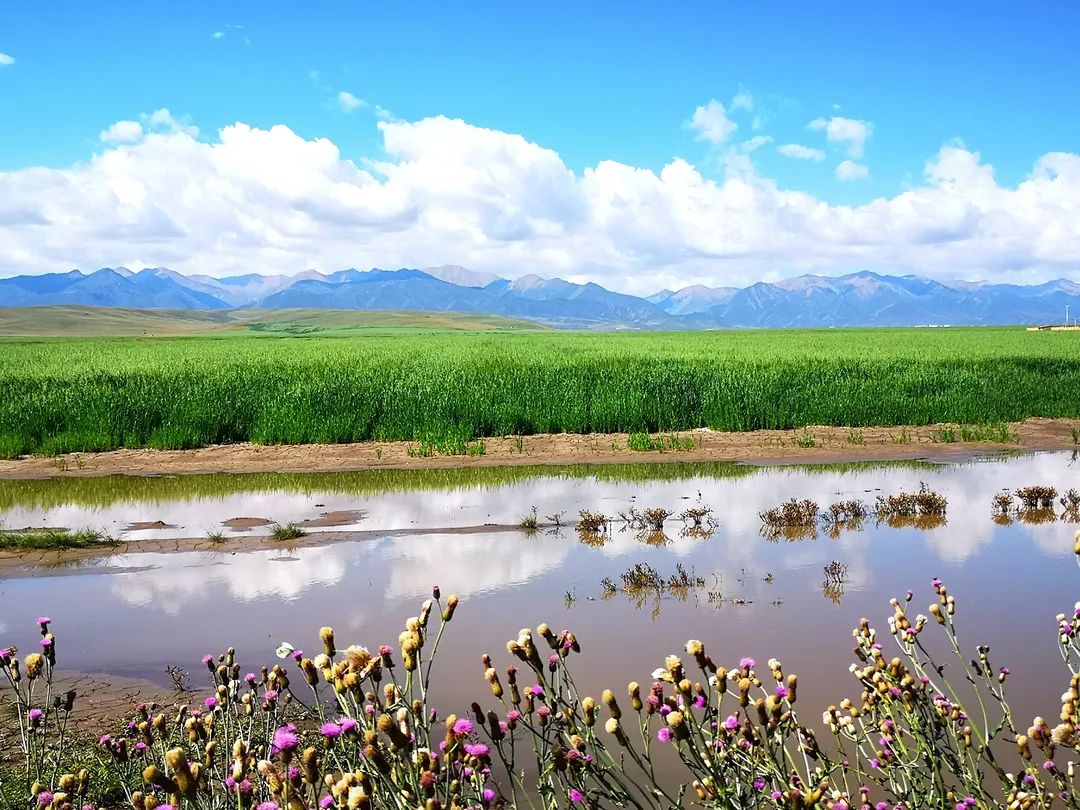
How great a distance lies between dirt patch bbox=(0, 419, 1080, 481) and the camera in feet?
63.2

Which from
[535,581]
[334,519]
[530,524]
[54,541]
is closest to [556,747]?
[535,581]

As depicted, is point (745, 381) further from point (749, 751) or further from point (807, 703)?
point (749, 751)

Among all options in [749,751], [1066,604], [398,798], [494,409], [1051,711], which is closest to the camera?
[398,798]

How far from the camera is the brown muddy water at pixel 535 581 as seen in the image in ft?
25.0

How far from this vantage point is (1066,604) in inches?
340

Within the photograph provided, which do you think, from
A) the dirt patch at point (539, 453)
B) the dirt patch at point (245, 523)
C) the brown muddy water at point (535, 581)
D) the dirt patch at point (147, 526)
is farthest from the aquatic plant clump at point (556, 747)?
the dirt patch at point (539, 453)

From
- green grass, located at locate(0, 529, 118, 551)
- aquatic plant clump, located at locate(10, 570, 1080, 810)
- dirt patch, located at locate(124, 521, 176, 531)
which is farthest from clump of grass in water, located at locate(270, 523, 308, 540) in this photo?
aquatic plant clump, located at locate(10, 570, 1080, 810)

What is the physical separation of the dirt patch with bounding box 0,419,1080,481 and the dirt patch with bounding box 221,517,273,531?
189 inches

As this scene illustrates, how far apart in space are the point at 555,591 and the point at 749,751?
588 cm

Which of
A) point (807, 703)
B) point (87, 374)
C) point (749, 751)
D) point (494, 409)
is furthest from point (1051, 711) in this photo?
point (87, 374)

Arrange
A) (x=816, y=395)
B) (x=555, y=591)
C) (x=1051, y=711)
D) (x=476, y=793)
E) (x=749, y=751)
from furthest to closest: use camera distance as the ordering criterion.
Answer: (x=816, y=395) → (x=555, y=591) → (x=1051, y=711) → (x=749, y=751) → (x=476, y=793)

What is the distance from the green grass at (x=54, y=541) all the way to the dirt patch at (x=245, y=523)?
164cm

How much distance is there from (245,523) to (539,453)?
767cm

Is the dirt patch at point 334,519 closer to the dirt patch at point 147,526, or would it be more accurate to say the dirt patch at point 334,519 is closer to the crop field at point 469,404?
the dirt patch at point 147,526
